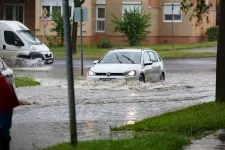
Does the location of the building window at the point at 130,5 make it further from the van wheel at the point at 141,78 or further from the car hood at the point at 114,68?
the car hood at the point at 114,68

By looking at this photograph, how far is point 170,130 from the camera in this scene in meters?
13.3

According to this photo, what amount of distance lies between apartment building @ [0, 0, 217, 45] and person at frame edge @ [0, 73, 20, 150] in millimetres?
48769

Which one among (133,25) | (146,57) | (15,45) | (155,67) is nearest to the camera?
(146,57)

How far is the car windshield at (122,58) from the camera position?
26531 mm

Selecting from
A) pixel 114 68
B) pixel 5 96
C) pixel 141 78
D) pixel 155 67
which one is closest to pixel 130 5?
pixel 155 67

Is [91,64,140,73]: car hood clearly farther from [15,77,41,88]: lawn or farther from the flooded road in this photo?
[15,77,41,88]: lawn

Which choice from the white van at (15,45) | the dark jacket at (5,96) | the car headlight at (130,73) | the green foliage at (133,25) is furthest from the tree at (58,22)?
the dark jacket at (5,96)

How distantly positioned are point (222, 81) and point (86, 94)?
715 cm

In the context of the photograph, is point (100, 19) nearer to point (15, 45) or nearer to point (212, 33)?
point (212, 33)

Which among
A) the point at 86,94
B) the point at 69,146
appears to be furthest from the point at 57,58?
the point at 69,146

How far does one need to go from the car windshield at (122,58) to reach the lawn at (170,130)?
10.3m

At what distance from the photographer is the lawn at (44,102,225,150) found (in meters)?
11.1

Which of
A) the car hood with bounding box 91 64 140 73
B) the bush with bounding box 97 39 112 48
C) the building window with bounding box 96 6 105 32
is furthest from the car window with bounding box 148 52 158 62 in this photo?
the building window with bounding box 96 6 105 32

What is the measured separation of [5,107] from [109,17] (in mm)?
50297
